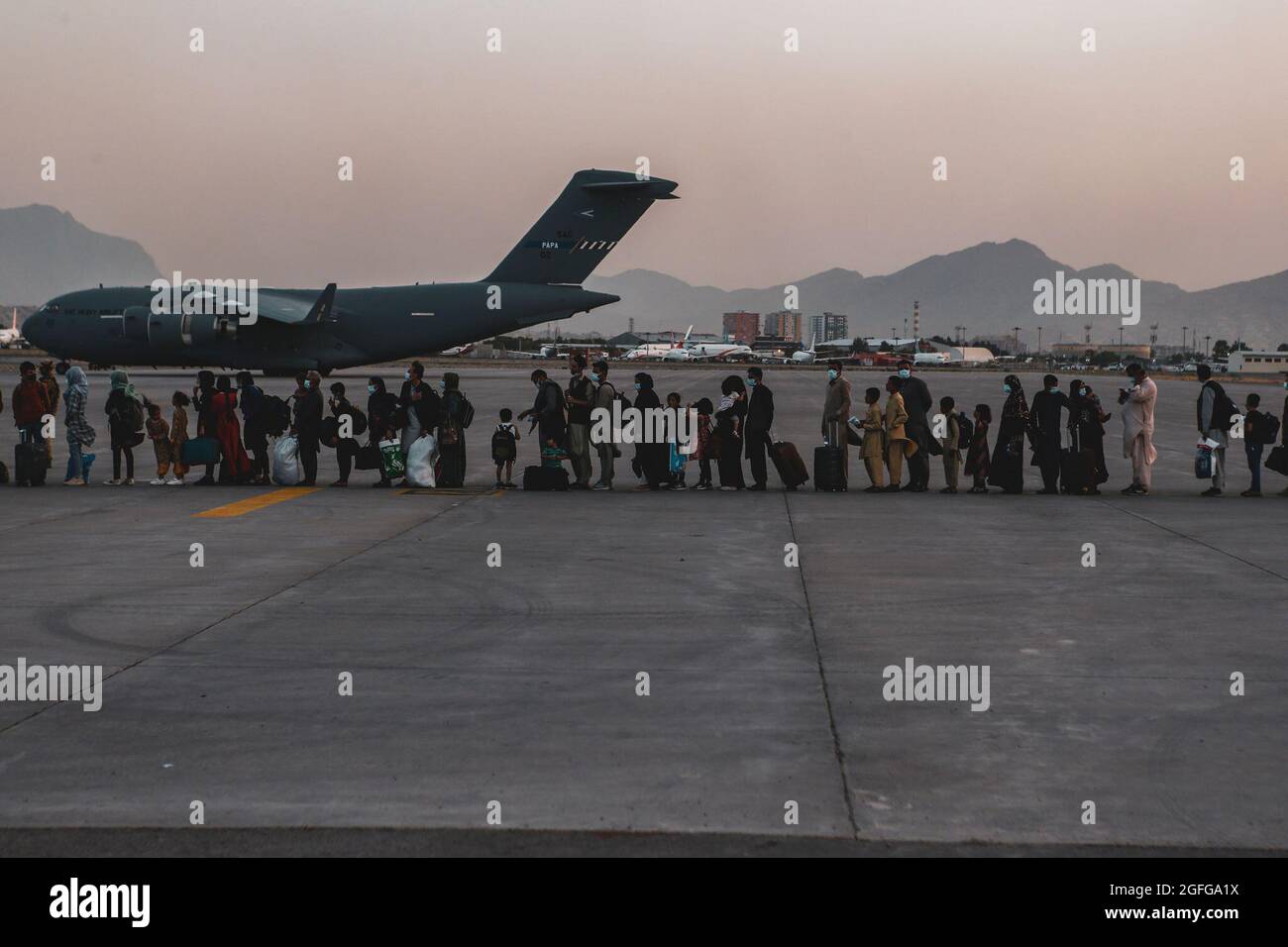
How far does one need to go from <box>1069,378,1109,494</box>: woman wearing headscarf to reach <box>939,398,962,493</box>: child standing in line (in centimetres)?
167

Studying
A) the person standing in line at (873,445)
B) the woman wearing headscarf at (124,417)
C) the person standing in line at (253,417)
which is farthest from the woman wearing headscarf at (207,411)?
the person standing in line at (873,445)

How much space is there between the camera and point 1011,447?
18953mm

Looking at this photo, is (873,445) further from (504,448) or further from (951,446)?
(504,448)

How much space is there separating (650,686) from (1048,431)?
41.1 ft

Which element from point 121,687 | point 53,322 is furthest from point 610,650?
point 53,322

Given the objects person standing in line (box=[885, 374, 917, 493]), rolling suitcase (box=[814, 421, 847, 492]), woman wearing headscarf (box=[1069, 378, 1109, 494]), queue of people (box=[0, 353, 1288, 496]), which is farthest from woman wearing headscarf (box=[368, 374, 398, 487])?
woman wearing headscarf (box=[1069, 378, 1109, 494])

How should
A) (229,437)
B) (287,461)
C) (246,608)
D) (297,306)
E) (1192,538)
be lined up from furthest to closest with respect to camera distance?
(297,306) → (229,437) → (287,461) → (1192,538) → (246,608)

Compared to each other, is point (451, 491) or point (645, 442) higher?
point (645, 442)

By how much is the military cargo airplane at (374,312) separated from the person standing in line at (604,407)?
98.7ft

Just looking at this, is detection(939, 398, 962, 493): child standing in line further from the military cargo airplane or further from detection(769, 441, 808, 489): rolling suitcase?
the military cargo airplane

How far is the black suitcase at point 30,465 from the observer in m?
19.5

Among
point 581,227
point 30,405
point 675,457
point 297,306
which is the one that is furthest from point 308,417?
point 297,306

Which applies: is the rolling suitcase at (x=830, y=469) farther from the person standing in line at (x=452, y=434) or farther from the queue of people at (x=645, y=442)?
the person standing in line at (x=452, y=434)
